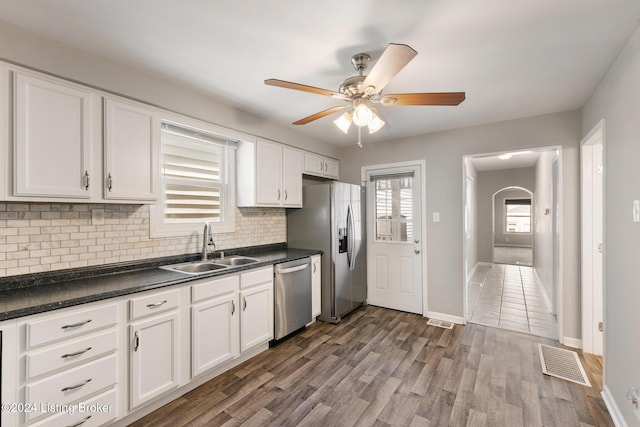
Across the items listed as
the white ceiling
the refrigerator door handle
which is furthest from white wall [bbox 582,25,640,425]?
the refrigerator door handle

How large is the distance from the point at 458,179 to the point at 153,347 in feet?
11.8

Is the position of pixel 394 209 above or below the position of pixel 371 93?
below

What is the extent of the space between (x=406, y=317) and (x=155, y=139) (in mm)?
3477

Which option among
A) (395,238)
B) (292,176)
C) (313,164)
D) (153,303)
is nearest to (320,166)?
(313,164)

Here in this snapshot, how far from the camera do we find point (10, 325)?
1.38 m

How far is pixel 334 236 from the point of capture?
3.53m

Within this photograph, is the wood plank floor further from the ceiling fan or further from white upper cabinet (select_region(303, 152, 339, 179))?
white upper cabinet (select_region(303, 152, 339, 179))

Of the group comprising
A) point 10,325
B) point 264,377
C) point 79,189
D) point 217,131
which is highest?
point 217,131

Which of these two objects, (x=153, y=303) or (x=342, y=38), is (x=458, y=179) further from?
(x=153, y=303)

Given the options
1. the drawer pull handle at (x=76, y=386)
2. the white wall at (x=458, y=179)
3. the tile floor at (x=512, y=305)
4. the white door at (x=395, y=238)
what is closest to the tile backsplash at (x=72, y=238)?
the drawer pull handle at (x=76, y=386)

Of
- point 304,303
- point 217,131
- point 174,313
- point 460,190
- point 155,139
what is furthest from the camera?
point 460,190

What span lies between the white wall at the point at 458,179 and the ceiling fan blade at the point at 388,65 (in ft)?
4.72

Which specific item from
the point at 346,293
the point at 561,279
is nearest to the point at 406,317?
the point at 346,293

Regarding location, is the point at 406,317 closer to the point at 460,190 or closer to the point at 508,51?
the point at 460,190
